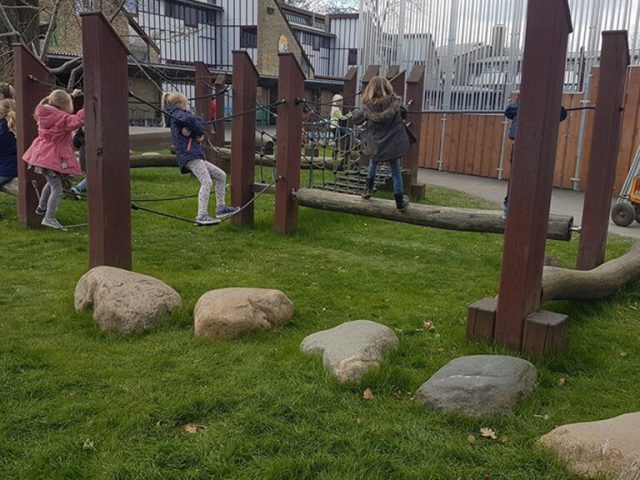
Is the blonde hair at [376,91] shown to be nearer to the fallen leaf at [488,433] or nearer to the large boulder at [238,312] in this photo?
the large boulder at [238,312]

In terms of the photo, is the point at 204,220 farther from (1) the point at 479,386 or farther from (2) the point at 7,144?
(1) the point at 479,386

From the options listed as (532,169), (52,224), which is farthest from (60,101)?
(532,169)

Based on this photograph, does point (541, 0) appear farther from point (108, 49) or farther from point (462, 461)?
point (108, 49)

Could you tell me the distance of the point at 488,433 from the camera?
10.3 ft

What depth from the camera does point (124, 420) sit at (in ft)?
10.5

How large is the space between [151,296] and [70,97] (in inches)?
144

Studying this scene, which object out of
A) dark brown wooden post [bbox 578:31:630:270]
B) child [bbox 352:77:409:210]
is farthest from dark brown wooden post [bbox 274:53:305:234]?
dark brown wooden post [bbox 578:31:630:270]

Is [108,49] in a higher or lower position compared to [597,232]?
higher

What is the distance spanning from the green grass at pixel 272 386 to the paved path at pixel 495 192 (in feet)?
12.9

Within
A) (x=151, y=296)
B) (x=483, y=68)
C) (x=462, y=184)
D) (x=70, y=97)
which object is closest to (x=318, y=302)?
(x=151, y=296)

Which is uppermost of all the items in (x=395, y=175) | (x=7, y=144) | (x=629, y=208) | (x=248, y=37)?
(x=248, y=37)

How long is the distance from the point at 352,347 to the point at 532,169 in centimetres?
152

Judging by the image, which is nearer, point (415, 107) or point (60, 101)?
point (60, 101)

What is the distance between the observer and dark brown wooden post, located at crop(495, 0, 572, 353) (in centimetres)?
402
